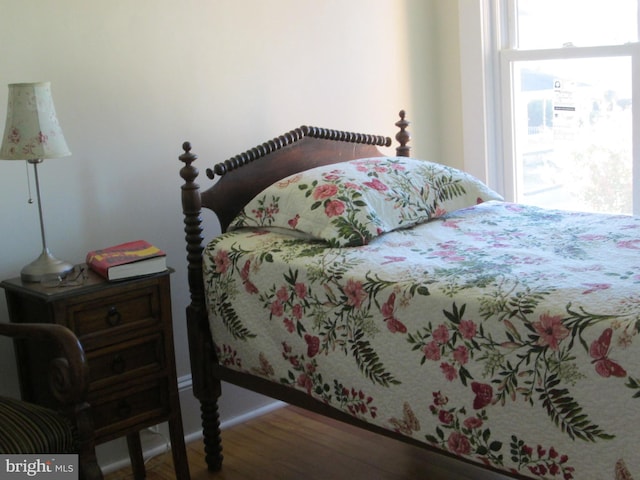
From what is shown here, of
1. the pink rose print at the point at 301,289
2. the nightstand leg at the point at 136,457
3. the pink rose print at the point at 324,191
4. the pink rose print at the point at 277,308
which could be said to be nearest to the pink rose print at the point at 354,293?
the pink rose print at the point at 301,289

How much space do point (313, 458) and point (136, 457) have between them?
0.57 m

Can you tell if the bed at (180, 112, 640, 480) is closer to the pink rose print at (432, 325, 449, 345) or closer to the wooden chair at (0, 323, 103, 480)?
the pink rose print at (432, 325, 449, 345)

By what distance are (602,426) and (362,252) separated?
85 centimetres

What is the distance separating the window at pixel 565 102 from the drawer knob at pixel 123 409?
6.49 feet

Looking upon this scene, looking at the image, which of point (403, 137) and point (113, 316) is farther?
point (403, 137)

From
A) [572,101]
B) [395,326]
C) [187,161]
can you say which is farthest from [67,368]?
[572,101]

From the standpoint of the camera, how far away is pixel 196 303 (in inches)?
99.2

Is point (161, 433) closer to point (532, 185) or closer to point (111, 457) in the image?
point (111, 457)

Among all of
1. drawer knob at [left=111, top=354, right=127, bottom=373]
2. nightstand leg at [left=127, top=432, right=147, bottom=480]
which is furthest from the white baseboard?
drawer knob at [left=111, top=354, right=127, bottom=373]

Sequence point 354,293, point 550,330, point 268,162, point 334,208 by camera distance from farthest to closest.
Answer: point 268,162, point 334,208, point 354,293, point 550,330

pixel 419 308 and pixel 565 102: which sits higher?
pixel 565 102

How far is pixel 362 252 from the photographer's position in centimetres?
224

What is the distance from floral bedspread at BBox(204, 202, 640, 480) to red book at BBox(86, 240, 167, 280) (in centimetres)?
21

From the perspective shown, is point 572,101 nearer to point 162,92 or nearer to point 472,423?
point 162,92
